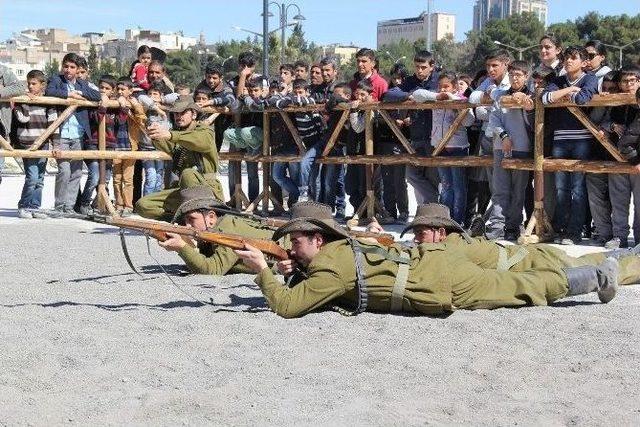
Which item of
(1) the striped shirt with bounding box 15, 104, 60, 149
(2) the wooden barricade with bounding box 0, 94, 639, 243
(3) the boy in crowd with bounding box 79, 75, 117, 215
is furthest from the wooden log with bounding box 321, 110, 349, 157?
(1) the striped shirt with bounding box 15, 104, 60, 149

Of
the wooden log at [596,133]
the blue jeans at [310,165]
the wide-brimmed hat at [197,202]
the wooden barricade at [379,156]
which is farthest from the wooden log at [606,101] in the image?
the wide-brimmed hat at [197,202]

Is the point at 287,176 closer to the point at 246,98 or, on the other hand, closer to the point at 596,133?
the point at 246,98

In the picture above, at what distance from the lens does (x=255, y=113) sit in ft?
51.5

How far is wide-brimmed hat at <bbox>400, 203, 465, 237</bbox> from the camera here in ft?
27.9

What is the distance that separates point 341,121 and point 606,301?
6.52 meters

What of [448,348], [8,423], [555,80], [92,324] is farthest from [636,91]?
[8,423]

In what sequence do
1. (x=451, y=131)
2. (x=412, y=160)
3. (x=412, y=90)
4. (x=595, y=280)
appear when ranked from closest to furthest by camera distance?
(x=595, y=280) < (x=451, y=131) < (x=412, y=160) < (x=412, y=90)

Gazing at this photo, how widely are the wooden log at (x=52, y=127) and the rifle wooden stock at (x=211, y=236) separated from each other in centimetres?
758

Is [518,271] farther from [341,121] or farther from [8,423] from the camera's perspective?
[341,121]

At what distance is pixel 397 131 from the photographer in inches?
544

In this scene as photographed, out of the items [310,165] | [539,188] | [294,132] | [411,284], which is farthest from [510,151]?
[411,284]

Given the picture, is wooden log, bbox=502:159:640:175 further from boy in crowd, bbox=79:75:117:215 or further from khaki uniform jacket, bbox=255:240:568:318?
boy in crowd, bbox=79:75:117:215

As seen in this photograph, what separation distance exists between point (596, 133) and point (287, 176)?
5045 millimetres

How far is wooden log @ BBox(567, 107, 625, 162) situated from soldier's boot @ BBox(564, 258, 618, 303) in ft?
11.0
